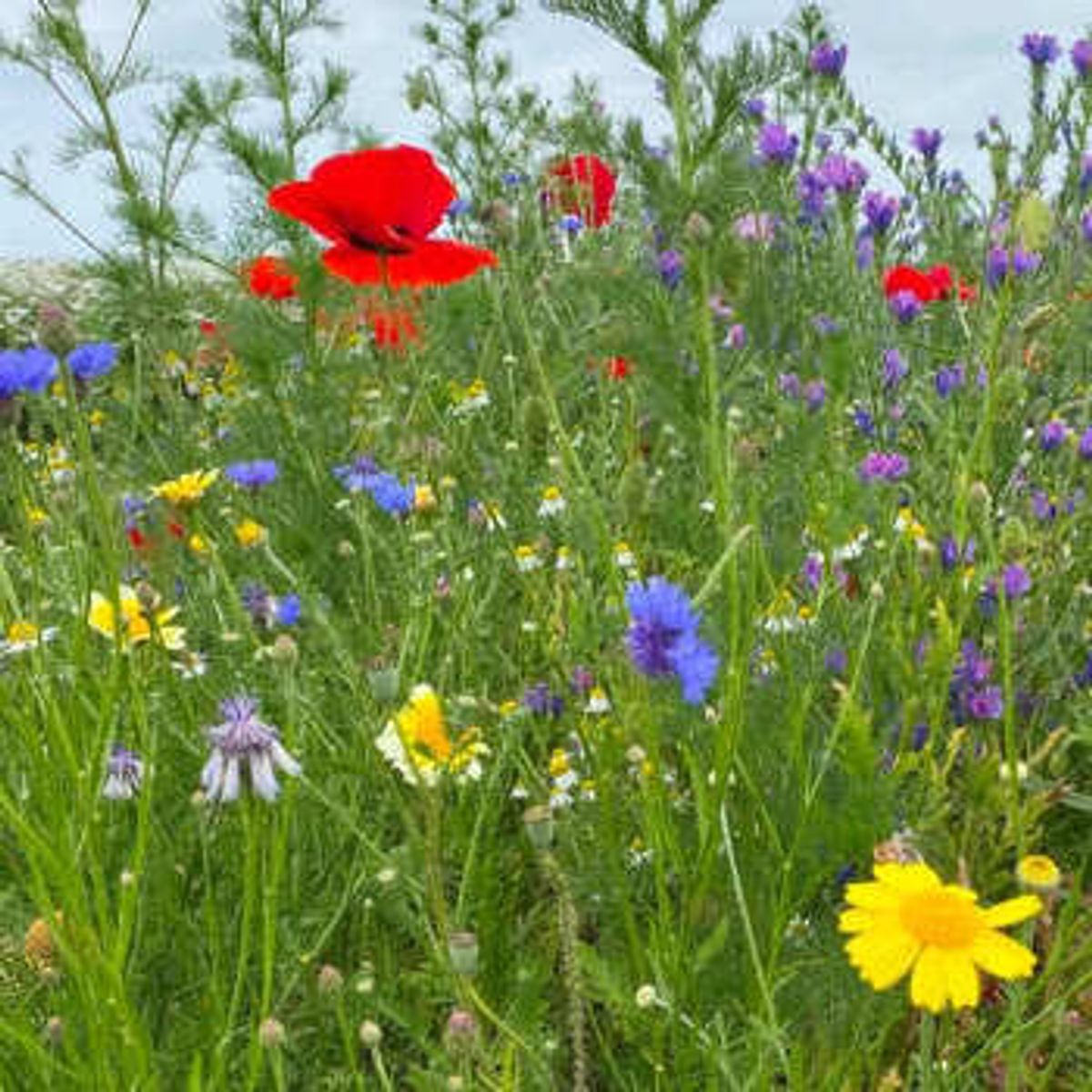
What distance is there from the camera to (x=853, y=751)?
1.34 meters

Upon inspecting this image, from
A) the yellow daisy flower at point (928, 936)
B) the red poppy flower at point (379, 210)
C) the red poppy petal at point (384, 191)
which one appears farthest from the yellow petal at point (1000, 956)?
the red poppy petal at point (384, 191)

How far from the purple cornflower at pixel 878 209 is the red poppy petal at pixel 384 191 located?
794mm

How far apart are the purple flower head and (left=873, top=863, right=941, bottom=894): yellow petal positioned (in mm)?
1641

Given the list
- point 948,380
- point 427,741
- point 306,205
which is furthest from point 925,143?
point 427,741

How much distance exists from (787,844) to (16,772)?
2.60 feet

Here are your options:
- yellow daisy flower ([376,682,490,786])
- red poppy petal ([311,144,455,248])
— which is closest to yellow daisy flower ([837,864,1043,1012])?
yellow daisy flower ([376,682,490,786])

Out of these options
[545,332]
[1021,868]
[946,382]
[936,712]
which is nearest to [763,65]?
[936,712]

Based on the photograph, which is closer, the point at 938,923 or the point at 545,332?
the point at 938,923

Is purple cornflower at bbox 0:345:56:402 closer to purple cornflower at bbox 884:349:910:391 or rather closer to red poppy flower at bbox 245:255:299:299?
red poppy flower at bbox 245:255:299:299

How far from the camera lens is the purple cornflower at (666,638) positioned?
3.95ft

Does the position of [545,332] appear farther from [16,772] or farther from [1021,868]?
[1021,868]

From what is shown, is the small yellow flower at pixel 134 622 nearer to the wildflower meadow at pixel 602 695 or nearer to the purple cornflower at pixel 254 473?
the wildflower meadow at pixel 602 695

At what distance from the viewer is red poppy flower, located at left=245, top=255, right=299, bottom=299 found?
8.65 ft

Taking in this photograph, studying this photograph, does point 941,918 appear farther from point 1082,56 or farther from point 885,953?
point 1082,56
